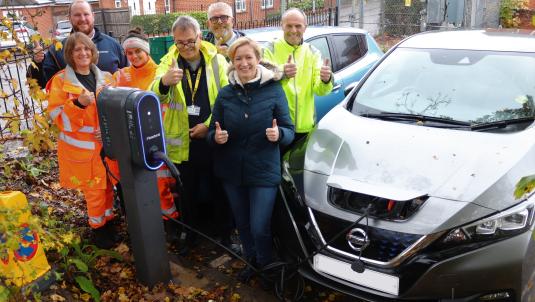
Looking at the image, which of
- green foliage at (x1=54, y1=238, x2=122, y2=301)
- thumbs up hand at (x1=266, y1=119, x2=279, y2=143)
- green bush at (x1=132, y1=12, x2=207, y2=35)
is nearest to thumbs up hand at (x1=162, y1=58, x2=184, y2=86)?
thumbs up hand at (x1=266, y1=119, x2=279, y2=143)

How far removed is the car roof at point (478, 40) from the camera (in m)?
3.54

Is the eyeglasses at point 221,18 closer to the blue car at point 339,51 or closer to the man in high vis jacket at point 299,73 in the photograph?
the man in high vis jacket at point 299,73

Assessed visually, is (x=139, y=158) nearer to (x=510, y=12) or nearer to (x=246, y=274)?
(x=246, y=274)

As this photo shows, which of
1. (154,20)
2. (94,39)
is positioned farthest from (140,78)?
(154,20)

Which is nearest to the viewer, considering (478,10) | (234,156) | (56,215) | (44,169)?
(234,156)

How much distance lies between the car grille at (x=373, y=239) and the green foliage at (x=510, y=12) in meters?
14.8

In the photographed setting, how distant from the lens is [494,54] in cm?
350

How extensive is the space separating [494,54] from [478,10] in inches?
380

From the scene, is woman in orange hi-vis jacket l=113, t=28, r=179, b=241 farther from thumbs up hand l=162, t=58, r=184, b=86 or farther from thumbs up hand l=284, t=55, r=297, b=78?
thumbs up hand l=284, t=55, r=297, b=78

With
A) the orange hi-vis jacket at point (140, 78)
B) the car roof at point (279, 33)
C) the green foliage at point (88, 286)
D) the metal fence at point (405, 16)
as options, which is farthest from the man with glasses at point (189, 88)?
the metal fence at point (405, 16)

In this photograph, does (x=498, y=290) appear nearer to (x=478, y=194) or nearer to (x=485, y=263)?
(x=485, y=263)

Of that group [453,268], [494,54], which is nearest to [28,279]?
[453,268]

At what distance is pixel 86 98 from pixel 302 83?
1.61 meters

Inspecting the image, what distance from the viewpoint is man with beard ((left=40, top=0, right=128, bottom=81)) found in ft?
12.8
